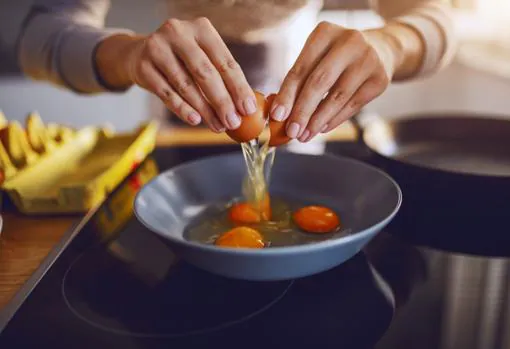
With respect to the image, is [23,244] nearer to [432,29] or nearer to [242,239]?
[242,239]

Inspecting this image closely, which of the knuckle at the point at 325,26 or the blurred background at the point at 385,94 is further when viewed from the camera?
the blurred background at the point at 385,94

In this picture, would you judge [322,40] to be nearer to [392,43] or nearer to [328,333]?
[392,43]

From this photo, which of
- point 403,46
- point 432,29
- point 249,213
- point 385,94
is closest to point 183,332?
point 249,213

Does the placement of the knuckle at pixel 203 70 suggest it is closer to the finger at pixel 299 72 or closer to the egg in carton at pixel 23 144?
the finger at pixel 299 72

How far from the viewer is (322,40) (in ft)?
2.32

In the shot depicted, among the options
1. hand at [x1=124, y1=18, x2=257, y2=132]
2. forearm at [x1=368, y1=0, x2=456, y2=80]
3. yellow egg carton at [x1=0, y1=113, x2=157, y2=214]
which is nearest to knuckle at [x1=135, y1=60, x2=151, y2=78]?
hand at [x1=124, y1=18, x2=257, y2=132]

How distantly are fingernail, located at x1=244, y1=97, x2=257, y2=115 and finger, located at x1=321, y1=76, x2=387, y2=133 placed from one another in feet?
0.38

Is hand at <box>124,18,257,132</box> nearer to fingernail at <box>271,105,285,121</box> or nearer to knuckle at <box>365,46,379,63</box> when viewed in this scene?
fingernail at <box>271,105,285,121</box>

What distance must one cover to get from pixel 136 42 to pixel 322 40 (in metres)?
0.30

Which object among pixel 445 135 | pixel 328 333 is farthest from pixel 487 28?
pixel 328 333

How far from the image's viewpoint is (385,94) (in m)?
2.32

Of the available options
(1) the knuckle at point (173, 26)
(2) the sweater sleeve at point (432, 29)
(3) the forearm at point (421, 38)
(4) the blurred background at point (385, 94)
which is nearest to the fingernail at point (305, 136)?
(1) the knuckle at point (173, 26)

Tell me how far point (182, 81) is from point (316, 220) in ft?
0.82

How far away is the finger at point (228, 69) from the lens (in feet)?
2.19
